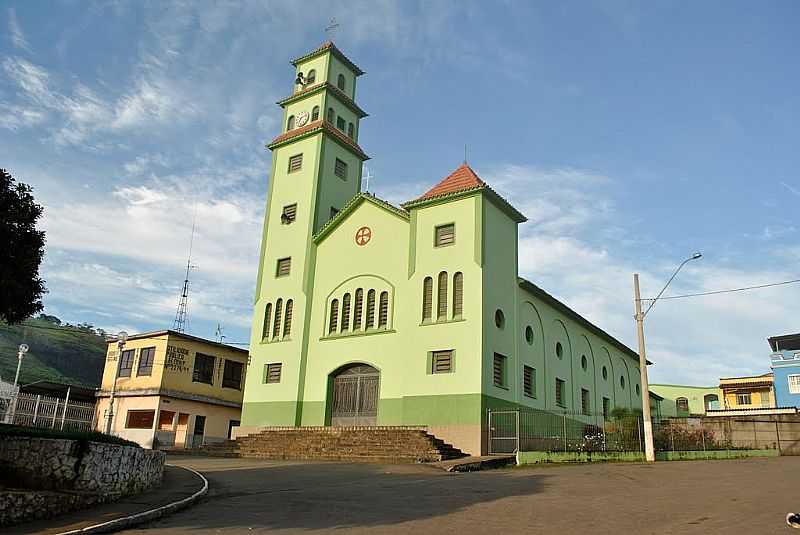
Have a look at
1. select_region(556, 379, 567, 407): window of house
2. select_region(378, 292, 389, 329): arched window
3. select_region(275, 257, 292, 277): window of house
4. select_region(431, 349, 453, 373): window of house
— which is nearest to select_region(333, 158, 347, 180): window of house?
select_region(275, 257, 292, 277): window of house

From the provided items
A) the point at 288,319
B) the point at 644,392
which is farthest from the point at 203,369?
the point at 644,392

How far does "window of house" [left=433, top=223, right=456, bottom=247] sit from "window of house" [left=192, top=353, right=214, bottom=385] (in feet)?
59.6

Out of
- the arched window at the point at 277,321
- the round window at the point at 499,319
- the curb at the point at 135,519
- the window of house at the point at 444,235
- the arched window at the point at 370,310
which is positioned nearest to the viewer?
the curb at the point at 135,519

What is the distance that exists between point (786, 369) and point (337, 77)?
40456 millimetres

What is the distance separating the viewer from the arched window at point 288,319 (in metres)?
32.8

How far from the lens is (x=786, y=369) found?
52719mm

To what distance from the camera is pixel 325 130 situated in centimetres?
3469

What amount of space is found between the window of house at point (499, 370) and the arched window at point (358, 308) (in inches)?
266

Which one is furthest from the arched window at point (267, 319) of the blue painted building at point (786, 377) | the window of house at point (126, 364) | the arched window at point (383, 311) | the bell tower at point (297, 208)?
the blue painted building at point (786, 377)

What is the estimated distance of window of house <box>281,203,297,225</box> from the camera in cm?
3475

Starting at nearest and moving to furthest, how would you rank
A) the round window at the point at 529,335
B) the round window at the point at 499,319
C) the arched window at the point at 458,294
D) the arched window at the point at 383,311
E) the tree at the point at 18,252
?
the tree at the point at 18,252 → the arched window at the point at 458,294 → the round window at the point at 499,319 → the arched window at the point at 383,311 → the round window at the point at 529,335

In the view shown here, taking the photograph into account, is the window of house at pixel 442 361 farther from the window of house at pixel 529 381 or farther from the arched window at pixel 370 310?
the window of house at pixel 529 381

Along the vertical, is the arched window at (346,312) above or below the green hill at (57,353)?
below

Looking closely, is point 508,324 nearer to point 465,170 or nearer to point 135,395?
point 465,170
